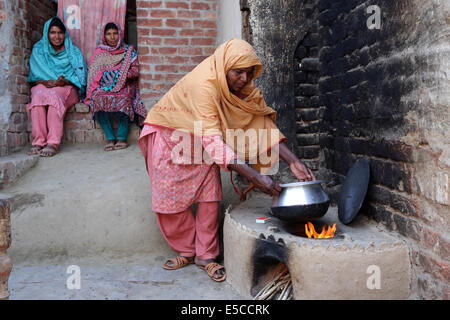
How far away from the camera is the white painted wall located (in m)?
3.59

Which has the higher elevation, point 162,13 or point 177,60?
point 162,13

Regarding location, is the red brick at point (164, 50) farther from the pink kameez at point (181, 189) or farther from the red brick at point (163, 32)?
the pink kameez at point (181, 189)

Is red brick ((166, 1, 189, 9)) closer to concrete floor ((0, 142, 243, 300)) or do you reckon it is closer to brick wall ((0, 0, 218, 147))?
brick wall ((0, 0, 218, 147))

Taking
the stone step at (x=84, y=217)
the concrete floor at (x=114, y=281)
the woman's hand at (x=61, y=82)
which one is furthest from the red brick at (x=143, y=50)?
the concrete floor at (x=114, y=281)

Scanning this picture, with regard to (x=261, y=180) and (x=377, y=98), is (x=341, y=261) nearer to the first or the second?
(x=261, y=180)

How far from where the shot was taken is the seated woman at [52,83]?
4.34 meters

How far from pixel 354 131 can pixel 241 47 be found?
0.94 m

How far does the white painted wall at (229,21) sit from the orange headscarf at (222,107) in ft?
3.15

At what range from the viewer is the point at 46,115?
4445 millimetres

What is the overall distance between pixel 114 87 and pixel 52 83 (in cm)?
70

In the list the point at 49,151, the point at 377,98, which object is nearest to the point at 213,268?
the point at 377,98

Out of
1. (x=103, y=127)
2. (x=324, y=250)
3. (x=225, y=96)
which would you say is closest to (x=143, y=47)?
(x=103, y=127)

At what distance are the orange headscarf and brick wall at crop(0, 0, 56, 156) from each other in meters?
2.12

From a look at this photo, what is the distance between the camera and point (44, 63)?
4.51m
